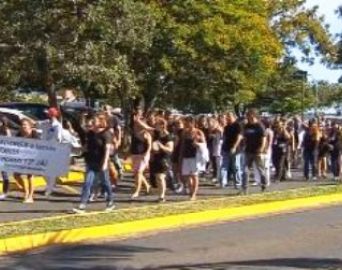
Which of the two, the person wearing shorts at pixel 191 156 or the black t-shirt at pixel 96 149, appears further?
the person wearing shorts at pixel 191 156

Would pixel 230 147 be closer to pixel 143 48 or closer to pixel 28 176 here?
pixel 28 176

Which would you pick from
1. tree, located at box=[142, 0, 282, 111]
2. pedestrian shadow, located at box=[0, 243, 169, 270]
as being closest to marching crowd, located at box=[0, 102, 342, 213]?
pedestrian shadow, located at box=[0, 243, 169, 270]

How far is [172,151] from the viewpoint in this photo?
17188mm

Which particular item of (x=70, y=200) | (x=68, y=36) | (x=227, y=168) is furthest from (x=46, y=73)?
(x=70, y=200)

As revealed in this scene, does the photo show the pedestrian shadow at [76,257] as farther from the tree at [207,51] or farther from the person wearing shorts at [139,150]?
the tree at [207,51]

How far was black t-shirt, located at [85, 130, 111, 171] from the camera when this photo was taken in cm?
1441

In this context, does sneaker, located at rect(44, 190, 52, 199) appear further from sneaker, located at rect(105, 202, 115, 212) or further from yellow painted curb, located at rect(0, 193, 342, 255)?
yellow painted curb, located at rect(0, 193, 342, 255)

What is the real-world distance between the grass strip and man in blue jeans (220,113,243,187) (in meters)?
1.10

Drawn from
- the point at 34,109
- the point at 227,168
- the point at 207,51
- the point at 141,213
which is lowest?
the point at 141,213

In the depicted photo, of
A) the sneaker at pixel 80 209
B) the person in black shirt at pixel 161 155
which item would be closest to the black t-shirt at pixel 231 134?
the person in black shirt at pixel 161 155

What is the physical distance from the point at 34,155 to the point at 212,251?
630 cm

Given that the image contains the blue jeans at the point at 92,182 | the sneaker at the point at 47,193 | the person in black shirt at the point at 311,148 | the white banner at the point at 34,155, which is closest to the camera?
the blue jeans at the point at 92,182

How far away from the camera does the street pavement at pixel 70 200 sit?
14.4m

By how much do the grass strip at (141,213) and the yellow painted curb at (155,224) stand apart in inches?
9.0
